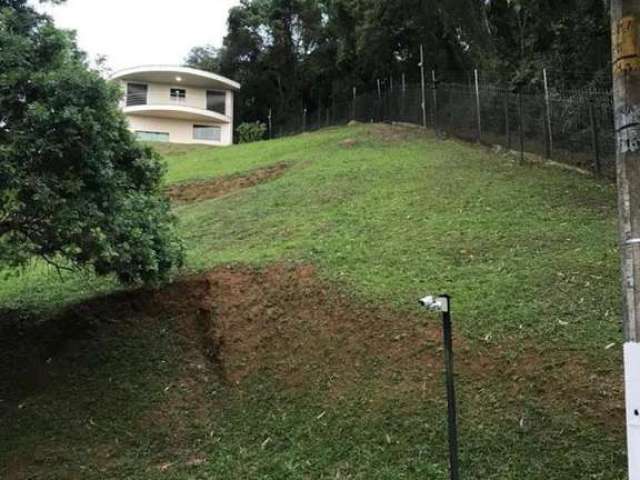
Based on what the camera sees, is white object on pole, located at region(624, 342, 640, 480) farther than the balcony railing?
No

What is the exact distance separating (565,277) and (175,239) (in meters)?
4.73

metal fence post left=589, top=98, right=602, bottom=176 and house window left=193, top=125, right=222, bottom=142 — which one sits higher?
house window left=193, top=125, right=222, bottom=142

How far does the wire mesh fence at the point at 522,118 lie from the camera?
13406 mm

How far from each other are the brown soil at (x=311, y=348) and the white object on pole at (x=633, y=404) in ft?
9.87

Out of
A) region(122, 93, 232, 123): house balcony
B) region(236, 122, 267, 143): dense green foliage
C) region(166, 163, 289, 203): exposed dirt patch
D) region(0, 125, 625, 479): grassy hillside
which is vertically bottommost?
region(0, 125, 625, 479): grassy hillside

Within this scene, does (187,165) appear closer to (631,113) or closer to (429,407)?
(429,407)

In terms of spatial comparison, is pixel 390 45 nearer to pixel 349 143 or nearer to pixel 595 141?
pixel 349 143

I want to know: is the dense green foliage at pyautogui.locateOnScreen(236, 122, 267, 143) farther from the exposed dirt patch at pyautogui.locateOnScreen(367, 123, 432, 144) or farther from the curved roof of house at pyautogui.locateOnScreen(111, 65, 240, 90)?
the exposed dirt patch at pyautogui.locateOnScreen(367, 123, 432, 144)

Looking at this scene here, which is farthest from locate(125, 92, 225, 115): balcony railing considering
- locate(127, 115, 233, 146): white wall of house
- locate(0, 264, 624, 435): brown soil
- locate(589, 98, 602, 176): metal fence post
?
locate(0, 264, 624, 435): brown soil

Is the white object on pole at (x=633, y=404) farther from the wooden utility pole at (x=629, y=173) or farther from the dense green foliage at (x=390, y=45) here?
the dense green foliage at (x=390, y=45)

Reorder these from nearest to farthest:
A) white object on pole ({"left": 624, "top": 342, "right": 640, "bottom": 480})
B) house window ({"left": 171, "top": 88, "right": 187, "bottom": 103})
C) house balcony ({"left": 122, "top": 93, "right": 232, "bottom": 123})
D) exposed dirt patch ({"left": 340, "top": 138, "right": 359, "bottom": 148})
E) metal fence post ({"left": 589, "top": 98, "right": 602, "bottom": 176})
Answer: white object on pole ({"left": 624, "top": 342, "right": 640, "bottom": 480}) → metal fence post ({"left": 589, "top": 98, "right": 602, "bottom": 176}) → exposed dirt patch ({"left": 340, "top": 138, "right": 359, "bottom": 148}) → house balcony ({"left": 122, "top": 93, "right": 232, "bottom": 123}) → house window ({"left": 171, "top": 88, "right": 187, "bottom": 103})

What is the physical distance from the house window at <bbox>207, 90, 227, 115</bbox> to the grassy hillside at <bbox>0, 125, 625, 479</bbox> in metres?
30.0

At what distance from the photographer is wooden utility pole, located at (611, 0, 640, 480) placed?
9.11 ft

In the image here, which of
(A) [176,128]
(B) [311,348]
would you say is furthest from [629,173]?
(A) [176,128]
